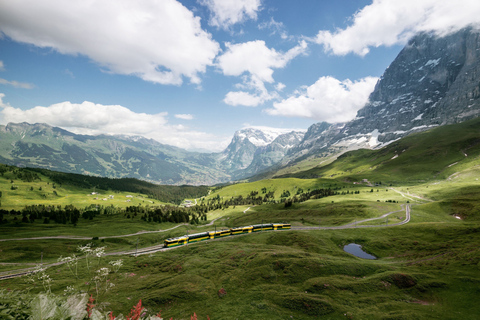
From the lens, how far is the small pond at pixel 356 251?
73.4m

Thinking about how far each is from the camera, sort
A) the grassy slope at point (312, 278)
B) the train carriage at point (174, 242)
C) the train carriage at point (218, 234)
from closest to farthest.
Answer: the grassy slope at point (312, 278) < the train carriage at point (174, 242) < the train carriage at point (218, 234)

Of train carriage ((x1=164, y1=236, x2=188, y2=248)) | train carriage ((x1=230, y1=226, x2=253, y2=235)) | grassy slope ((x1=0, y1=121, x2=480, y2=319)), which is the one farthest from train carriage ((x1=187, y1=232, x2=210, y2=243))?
train carriage ((x1=230, y1=226, x2=253, y2=235))

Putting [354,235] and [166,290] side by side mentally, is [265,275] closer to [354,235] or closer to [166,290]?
[166,290]

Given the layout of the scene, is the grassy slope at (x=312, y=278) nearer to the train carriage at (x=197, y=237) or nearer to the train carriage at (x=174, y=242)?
the train carriage at (x=174, y=242)

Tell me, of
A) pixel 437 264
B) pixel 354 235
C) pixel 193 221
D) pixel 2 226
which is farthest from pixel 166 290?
pixel 2 226

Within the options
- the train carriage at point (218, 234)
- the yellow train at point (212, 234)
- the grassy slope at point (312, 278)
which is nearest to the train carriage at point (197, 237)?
the yellow train at point (212, 234)

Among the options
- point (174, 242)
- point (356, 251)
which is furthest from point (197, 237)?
point (356, 251)

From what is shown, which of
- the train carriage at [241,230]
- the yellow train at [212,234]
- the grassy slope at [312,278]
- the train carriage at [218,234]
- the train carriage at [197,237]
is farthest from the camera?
the train carriage at [241,230]

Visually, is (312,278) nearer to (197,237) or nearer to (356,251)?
(356,251)

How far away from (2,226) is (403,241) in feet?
680

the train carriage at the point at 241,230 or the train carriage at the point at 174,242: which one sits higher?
the train carriage at the point at 241,230

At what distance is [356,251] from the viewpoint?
77.0m

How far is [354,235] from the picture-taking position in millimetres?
88000

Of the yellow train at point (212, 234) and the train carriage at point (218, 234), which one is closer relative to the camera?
the yellow train at point (212, 234)
